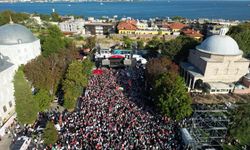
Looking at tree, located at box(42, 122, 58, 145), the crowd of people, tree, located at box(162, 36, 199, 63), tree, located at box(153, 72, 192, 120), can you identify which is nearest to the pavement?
tree, located at box(42, 122, 58, 145)

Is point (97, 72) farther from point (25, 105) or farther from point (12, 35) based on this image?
point (25, 105)

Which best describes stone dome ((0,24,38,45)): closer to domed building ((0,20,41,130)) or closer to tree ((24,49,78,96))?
domed building ((0,20,41,130))

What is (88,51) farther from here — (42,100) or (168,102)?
(168,102)

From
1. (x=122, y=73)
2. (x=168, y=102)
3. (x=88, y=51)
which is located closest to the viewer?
(x=168, y=102)

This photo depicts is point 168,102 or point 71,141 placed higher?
point 168,102

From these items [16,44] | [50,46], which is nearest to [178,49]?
[50,46]

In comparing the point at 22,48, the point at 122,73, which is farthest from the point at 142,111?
the point at 22,48
